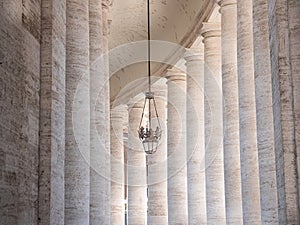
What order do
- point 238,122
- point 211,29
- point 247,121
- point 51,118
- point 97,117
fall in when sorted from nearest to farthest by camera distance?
point 51,118
point 247,121
point 97,117
point 238,122
point 211,29

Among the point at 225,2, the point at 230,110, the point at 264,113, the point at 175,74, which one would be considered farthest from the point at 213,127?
the point at 264,113

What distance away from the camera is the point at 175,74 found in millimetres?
49219

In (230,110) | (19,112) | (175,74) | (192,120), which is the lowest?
(19,112)

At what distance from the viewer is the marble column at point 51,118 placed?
689 inches

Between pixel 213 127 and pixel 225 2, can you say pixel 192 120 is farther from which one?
pixel 225 2

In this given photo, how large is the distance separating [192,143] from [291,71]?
23.8 m

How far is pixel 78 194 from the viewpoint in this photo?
24.5 m

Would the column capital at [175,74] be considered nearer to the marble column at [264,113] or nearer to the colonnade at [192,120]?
the colonnade at [192,120]

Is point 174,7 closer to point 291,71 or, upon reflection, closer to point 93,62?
point 93,62

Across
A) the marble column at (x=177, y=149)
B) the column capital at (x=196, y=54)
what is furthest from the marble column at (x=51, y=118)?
the marble column at (x=177, y=149)

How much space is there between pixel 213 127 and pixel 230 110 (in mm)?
4655

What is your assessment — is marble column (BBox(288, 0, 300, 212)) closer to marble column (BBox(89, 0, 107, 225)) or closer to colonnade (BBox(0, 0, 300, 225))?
colonnade (BBox(0, 0, 300, 225))

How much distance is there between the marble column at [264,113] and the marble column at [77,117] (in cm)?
565

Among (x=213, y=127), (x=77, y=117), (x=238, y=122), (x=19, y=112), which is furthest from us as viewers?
(x=213, y=127)
